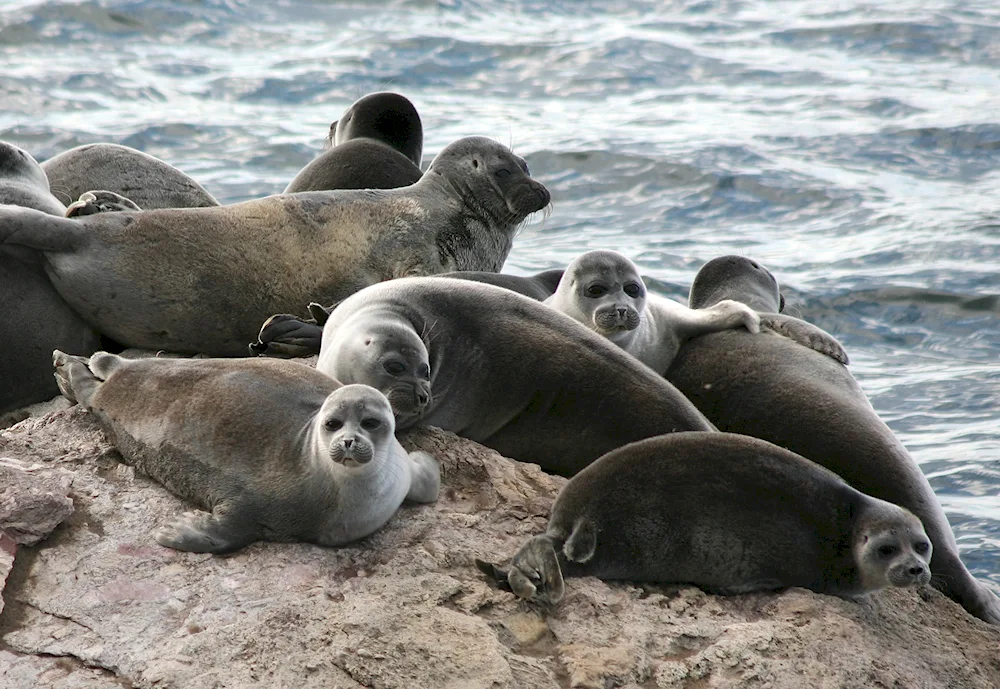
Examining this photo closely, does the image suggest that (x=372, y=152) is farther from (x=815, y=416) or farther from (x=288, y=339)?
(x=815, y=416)

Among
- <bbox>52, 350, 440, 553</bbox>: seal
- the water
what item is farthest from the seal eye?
the water

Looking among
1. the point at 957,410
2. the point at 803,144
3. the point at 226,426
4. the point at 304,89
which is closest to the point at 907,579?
the point at 226,426

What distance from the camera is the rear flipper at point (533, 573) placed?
13.8 feet

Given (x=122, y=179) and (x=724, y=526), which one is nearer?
(x=724, y=526)

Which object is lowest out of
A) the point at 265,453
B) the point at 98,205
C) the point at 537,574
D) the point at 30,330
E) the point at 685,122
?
the point at 685,122

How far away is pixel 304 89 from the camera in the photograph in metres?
18.5

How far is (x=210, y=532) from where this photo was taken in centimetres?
422

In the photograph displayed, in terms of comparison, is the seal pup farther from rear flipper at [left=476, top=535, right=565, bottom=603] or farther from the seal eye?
rear flipper at [left=476, top=535, right=565, bottom=603]

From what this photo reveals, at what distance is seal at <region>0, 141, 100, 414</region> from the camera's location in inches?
221

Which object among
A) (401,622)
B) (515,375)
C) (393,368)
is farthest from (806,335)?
(401,622)

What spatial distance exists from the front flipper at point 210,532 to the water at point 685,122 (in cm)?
423

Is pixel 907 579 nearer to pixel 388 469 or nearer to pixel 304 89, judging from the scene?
pixel 388 469

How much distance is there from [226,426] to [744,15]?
66.8ft

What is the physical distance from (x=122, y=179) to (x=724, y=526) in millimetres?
4076
